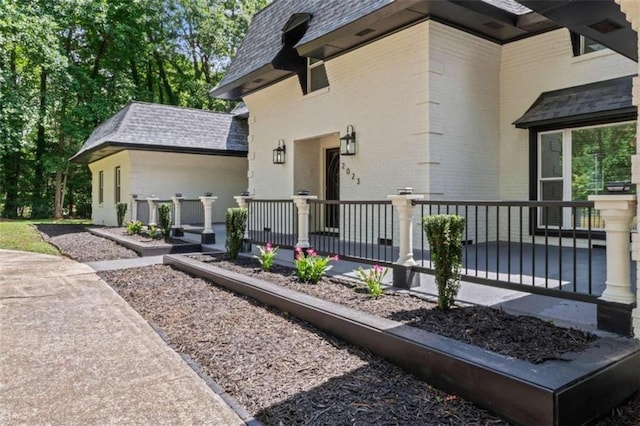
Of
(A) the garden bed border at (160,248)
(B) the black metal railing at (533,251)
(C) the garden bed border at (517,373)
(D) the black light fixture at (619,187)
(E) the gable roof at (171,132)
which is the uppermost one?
(E) the gable roof at (171,132)

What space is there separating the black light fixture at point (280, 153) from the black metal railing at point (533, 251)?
14.7 ft

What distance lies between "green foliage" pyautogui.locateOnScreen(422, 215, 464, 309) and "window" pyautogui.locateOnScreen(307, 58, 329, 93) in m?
6.72

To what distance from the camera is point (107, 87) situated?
951 inches

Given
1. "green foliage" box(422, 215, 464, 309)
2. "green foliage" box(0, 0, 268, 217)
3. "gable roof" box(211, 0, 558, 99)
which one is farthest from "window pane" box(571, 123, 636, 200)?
"green foliage" box(0, 0, 268, 217)

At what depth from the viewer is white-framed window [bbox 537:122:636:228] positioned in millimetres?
7109

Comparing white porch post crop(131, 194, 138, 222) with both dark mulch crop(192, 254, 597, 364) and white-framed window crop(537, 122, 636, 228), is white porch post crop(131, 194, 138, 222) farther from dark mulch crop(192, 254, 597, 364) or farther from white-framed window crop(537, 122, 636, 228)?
white-framed window crop(537, 122, 636, 228)

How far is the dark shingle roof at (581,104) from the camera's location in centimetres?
664

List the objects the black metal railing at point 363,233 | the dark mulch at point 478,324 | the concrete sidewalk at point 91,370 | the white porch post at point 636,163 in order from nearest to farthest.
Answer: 1. the concrete sidewalk at point 91,370
2. the dark mulch at point 478,324
3. the white porch post at point 636,163
4. the black metal railing at point 363,233

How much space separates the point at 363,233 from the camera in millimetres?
8828

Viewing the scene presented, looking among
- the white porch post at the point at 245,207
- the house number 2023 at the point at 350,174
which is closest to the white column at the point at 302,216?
the white porch post at the point at 245,207

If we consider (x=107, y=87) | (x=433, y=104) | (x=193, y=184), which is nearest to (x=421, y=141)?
(x=433, y=104)

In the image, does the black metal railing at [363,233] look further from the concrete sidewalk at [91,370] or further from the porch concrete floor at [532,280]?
the concrete sidewalk at [91,370]

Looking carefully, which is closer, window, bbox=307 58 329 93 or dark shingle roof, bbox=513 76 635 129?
dark shingle roof, bbox=513 76 635 129

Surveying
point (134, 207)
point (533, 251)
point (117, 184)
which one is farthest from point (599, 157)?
point (117, 184)
